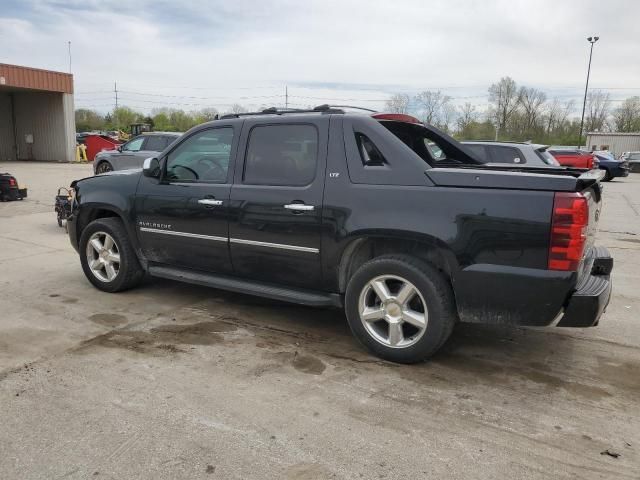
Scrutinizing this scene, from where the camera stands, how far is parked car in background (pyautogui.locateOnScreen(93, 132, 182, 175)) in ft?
49.0

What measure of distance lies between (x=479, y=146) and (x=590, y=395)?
6.24 meters

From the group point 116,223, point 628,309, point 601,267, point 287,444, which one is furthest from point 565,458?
point 116,223

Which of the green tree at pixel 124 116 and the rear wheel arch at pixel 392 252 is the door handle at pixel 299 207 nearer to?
the rear wheel arch at pixel 392 252

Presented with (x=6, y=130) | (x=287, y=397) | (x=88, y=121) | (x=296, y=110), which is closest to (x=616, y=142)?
(x=6, y=130)

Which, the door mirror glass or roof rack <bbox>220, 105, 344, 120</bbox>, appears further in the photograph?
the door mirror glass

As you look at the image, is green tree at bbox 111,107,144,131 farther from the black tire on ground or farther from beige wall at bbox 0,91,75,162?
the black tire on ground

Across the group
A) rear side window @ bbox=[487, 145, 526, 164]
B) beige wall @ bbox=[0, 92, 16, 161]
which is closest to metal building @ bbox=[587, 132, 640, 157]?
rear side window @ bbox=[487, 145, 526, 164]

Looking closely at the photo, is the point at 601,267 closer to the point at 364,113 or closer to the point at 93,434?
the point at 364,113

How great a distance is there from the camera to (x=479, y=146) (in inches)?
354

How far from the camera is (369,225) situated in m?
3.79

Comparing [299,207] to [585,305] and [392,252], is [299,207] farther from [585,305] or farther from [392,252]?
[585,305]

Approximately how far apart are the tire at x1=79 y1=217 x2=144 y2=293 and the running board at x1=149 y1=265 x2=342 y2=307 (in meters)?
0.31

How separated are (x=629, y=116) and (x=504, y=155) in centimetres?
7263

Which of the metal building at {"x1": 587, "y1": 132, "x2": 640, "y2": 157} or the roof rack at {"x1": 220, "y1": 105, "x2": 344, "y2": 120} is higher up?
the metal building at {"x1": 587, "y1": 132, "x2": 640, "y2": 157}
